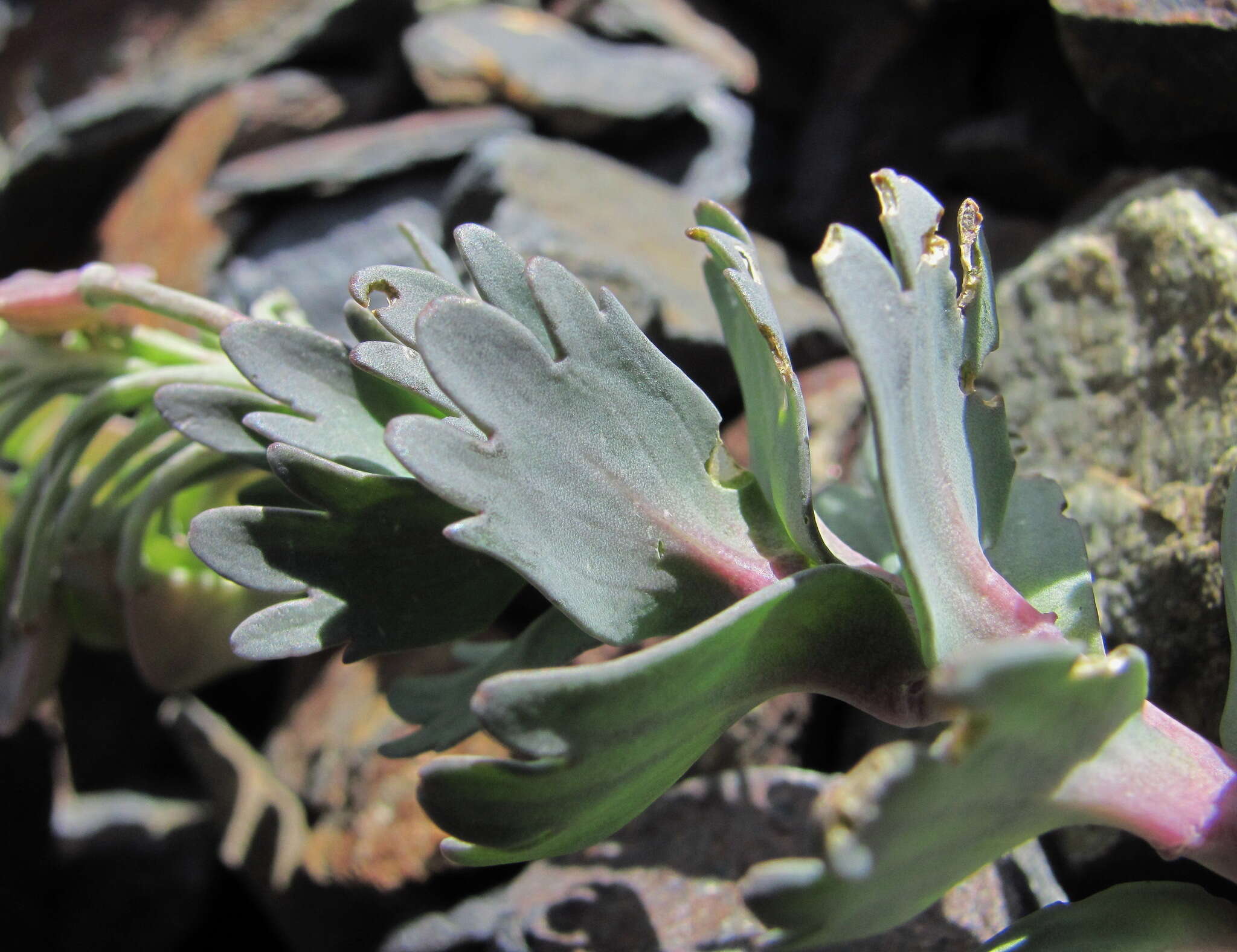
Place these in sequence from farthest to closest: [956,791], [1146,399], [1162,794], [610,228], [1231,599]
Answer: [610,228], [1146,399], [1231,599], [1162,794], [956,791]

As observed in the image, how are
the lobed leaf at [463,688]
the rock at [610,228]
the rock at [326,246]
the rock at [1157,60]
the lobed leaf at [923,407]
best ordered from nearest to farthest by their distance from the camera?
the lobed leaf at [923,407]
the lobed leaf at [463,688]
the rock at [1157,60]
the rock at [610,228]
the rock at [326,246]

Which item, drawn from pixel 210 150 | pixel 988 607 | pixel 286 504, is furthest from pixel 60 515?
pixel 210 150

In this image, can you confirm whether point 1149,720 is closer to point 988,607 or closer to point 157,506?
point 988,607

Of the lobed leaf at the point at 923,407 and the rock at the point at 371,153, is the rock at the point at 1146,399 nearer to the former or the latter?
the lobed leaf at the point at 923,407

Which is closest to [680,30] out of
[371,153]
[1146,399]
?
[371,153]

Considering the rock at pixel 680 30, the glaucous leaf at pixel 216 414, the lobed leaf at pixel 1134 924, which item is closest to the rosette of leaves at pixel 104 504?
the glaucous leaf at pixel 216 414

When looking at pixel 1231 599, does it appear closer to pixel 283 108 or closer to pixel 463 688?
pixel 463 688

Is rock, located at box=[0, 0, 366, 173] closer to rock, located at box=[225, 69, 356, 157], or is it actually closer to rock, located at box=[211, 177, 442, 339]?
rock, located at box=[225, 69, 356, 157]
